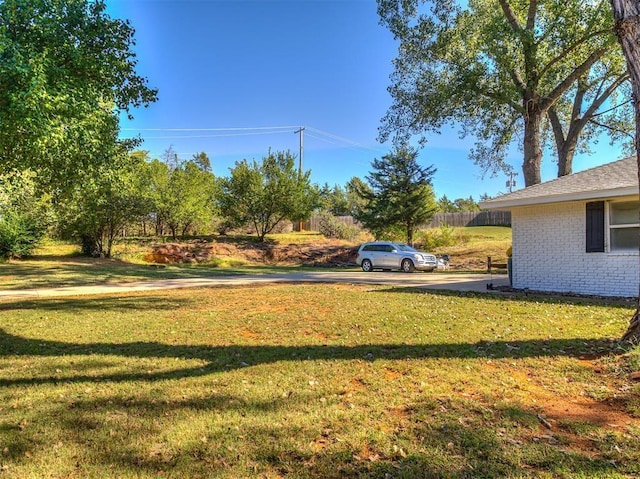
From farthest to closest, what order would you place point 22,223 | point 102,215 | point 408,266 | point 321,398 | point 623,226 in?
1. point 102,215
2. point 22,223
3. point 408,266
4. point 623,226
5. point 321,398

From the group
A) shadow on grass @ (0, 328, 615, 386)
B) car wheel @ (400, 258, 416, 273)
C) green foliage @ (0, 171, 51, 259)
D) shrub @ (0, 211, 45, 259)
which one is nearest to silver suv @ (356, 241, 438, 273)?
car wheel @ (400, 258, 416, 273)

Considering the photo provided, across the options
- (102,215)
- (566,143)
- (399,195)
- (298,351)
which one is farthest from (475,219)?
(298,351)

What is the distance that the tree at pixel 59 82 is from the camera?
579cm

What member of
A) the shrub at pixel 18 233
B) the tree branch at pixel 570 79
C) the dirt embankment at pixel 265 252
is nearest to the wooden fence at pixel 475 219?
the dirt embankment at pixel 265 252

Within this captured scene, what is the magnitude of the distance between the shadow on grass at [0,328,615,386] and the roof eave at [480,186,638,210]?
16.4 ft

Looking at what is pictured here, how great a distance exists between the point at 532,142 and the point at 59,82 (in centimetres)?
1542

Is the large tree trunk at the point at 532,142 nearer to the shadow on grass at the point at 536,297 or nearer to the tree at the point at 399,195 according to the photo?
the shadow on grass at the point at 536,297

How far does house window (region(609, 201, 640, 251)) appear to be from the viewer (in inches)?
374

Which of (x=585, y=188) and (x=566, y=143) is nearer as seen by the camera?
(x=585, y=188)

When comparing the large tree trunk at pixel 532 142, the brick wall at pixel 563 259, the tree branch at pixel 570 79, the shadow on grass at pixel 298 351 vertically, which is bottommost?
Answer: the shadow on grass at pixel 298 351

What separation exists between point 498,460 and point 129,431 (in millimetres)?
2619

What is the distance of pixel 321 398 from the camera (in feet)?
12.3

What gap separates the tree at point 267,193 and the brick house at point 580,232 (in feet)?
64.9

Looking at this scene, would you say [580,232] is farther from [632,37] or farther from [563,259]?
[632,37]
